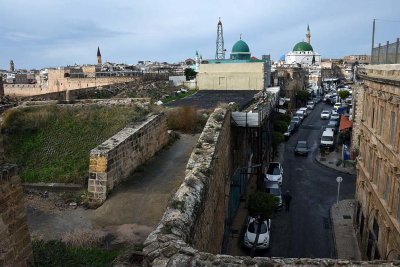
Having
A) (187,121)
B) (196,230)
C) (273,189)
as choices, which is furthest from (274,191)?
(196,230)

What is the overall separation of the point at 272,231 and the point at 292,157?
12414mm

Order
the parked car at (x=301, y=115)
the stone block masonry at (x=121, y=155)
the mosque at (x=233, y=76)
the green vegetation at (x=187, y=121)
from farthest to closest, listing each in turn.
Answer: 1. the parked car at (x=301, y=115)
2. the mosque at (x=233, y=76)
3. the green vegetation at (x=187, y=121)
4. the stone block masonry at (x=121, y=155)

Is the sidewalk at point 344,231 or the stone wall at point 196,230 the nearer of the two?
the stone wall at point 196,230

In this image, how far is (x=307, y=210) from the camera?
55.7 feet

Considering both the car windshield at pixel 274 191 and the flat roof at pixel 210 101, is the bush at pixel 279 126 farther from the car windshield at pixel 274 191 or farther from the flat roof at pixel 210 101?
the car windshield at pixel 274 191

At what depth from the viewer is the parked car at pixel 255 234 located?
13.1 metres

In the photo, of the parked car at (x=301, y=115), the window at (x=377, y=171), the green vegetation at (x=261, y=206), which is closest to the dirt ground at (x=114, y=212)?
the green vegetation at (x=261, y=206)

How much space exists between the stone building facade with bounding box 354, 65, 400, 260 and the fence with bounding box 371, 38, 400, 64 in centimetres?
Answer: 34

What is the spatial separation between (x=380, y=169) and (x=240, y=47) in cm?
3350

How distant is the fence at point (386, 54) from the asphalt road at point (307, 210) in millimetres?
6872

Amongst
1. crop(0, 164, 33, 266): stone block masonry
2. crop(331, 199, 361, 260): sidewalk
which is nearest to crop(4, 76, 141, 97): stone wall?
crop(331, 199, 361, 260): sidewalk

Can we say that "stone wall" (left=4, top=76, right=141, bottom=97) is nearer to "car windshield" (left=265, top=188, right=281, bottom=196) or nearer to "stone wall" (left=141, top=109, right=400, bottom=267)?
"car windshield" (left=265, top=188, right=281, bottom=196)

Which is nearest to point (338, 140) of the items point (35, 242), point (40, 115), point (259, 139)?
point (259, 139)

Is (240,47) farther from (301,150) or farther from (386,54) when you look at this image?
(386,54)
